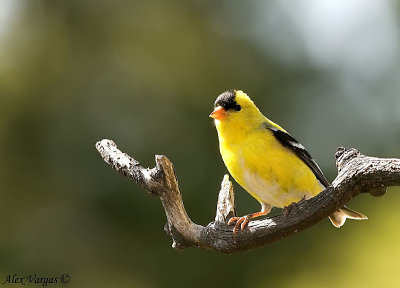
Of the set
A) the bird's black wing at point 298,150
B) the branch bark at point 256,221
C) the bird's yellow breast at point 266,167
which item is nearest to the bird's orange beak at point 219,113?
the bird's yellow breast at point 266,167

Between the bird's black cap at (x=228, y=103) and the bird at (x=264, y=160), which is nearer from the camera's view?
the bird at (x=264, y=160)

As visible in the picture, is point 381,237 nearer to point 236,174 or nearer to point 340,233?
point 340,233

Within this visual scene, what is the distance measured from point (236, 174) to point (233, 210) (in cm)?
30

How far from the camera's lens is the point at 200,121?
34.0 feet

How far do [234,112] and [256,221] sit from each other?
1.31 meters

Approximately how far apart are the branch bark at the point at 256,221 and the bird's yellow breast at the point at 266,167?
27cm
